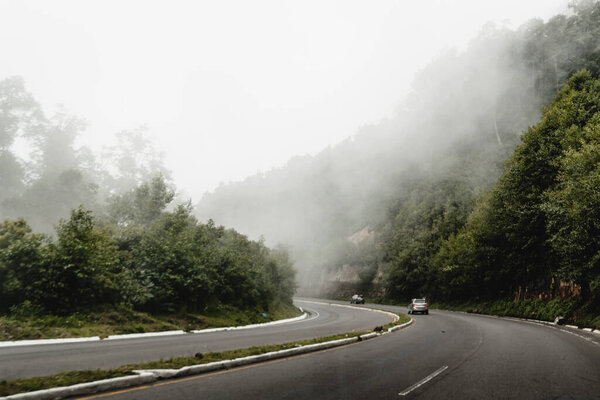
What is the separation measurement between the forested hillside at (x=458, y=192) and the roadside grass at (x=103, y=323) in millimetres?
22749

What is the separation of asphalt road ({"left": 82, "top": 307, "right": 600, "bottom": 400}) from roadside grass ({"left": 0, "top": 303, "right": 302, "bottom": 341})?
1088 centimetres

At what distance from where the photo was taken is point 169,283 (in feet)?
76.3

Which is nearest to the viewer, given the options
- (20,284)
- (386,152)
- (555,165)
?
(20,284)

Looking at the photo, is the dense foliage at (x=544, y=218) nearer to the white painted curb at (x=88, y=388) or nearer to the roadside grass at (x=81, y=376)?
the roadside grass at (x=81, y=376)

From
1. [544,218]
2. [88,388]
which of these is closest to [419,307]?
[544,218]

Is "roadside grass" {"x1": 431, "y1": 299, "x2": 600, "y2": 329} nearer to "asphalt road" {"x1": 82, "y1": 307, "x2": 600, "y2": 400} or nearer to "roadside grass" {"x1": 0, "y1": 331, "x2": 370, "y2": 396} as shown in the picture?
"asphalt road" {"x1": 82, "y1": 307, "x2": 600, "y2": 400}

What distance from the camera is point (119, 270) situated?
22375 mm

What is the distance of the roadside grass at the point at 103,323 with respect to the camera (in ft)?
49.4

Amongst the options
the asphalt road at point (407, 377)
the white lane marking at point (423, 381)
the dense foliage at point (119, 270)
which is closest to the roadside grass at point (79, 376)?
the asphalt road at point (407, 377)

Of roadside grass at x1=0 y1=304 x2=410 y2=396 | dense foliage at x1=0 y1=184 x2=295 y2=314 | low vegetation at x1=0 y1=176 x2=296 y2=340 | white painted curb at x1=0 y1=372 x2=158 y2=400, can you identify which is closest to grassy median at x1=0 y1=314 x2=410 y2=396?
roadside grass at x1=0 y1=304 x2=410 y2=396

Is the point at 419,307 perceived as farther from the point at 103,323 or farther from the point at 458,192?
the point at 458,192

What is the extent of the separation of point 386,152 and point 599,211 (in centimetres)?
9306

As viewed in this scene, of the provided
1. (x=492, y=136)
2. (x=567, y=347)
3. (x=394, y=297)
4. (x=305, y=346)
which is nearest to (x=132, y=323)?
(x=305, y=346)

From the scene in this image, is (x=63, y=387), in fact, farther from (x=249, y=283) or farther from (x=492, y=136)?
(x=492, y=136)
